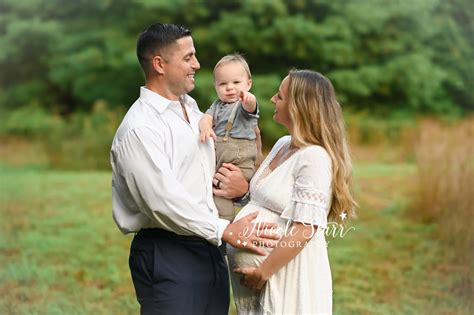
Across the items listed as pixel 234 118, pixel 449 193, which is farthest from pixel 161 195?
pixel 449 193

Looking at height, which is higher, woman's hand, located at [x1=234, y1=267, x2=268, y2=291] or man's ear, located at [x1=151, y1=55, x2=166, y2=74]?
man's ear, located at [x1=151, y1=55, x2=166, y2=74]

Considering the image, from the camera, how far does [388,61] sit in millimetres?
14273

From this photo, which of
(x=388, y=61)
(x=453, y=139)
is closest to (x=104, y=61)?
(x=388, y=61)

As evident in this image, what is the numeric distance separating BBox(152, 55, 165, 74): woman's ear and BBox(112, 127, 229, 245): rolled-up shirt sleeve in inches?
9.9

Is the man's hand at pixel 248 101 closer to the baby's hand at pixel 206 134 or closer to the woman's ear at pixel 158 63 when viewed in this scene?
the baby's hand at pixel 206 134

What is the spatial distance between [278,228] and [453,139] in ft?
27.0

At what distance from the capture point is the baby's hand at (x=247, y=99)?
2.95 m

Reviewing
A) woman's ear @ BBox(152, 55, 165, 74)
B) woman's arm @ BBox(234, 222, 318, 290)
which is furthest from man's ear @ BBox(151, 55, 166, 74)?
woman's arm @ BBox(234, 222, 318, 290)

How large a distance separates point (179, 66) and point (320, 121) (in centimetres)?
53

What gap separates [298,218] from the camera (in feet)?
8.55

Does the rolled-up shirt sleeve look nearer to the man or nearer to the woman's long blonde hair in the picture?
the man

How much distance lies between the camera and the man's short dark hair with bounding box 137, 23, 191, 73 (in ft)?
9.29

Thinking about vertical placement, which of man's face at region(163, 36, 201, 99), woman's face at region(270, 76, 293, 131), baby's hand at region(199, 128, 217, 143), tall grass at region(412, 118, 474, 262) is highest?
man's face at region(163, 36, 201, 99)

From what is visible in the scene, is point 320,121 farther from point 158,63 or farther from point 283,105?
point 158,63
